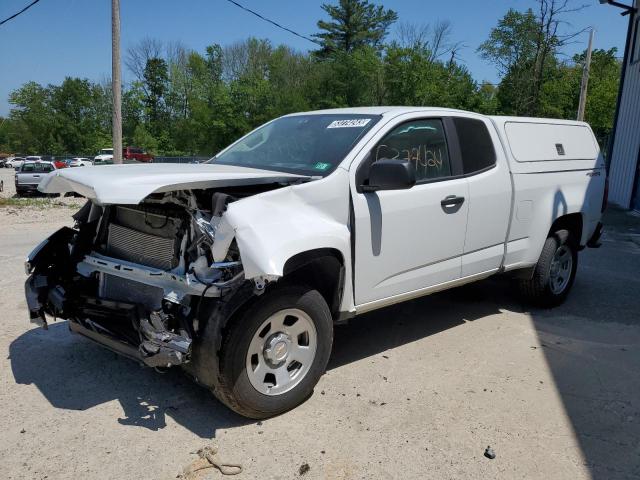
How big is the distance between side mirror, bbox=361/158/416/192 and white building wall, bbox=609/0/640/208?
13.3m

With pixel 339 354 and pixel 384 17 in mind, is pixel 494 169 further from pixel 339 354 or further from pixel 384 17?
pixel 384 17

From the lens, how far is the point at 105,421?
11.0 feet

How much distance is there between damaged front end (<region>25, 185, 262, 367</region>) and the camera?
3.11 metres

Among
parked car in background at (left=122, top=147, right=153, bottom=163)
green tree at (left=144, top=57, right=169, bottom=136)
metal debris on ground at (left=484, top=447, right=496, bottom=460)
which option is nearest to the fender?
metal debris on ground at (left=484, top=447, right=496, bottom=460)

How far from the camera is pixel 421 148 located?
4320 millimetres

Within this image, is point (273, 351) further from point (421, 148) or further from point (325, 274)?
point (421, 148)

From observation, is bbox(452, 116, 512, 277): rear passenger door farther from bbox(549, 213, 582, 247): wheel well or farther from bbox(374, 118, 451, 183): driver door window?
bbox(549, 213, 582, 247): wheel well

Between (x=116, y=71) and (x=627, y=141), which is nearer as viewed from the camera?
(x=116, y=71)

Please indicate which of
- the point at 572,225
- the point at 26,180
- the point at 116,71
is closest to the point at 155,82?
the point at 26,180

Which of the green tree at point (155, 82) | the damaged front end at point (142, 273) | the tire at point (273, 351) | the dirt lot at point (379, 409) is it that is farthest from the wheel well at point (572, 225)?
the green tree at point (155, 82)

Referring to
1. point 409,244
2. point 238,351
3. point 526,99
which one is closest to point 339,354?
point 409,244

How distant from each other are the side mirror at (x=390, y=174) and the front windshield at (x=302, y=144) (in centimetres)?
27

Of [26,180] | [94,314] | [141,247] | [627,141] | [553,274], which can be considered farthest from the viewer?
[26,180]

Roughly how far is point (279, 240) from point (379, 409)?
1.39 m
